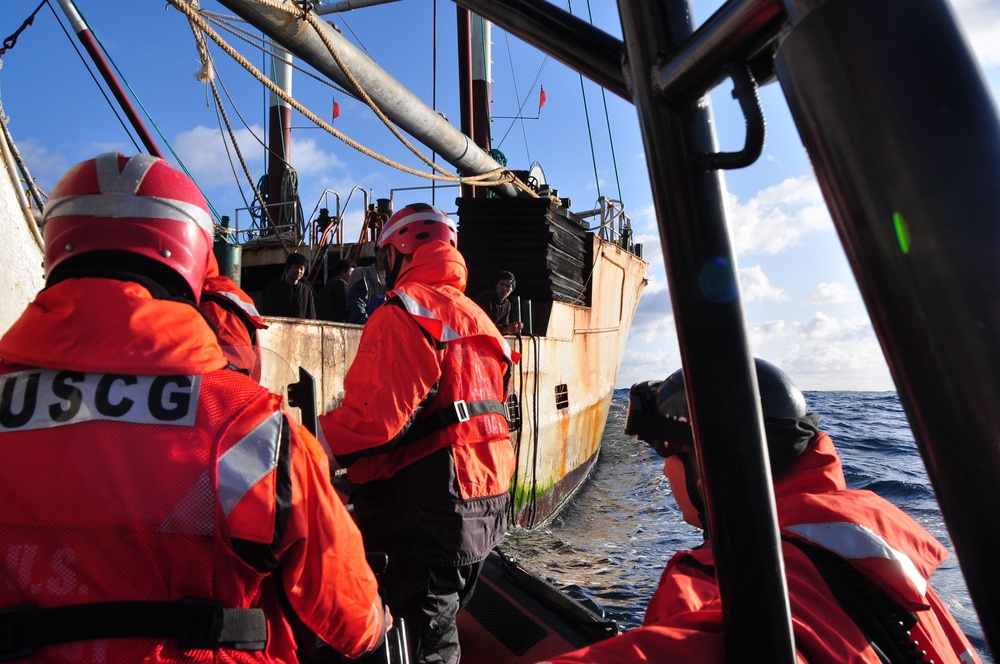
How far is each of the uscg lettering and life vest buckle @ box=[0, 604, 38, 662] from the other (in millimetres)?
305

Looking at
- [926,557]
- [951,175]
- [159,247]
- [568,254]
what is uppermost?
[568,254]

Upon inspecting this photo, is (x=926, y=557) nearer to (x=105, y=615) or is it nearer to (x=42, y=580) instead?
(x=105, y=615)

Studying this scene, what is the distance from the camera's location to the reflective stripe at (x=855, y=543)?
1.17 metres

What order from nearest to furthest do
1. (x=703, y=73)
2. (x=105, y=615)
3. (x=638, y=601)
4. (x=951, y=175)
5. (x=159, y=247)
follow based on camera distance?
1. (x=951, y=175)
2. (x=703, y=73)
3. (x=105, y=615)
4. (x=159, y=247)
5. (x=638, y=601)

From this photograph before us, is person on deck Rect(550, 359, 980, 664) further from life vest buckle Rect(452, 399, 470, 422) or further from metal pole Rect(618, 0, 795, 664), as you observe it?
life vest buckle Rect(452, 399, 470, 422)

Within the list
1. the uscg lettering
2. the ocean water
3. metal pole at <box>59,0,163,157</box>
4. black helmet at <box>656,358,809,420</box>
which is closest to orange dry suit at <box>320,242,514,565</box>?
black helmet at <box>656,358,809,420</box>

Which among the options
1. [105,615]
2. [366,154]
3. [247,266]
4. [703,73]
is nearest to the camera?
[703,73]

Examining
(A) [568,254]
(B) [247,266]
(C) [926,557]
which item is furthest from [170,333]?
(B) [247,266]

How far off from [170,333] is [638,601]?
599 cm

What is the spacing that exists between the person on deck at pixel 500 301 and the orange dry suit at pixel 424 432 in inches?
197

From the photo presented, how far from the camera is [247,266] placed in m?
13.8

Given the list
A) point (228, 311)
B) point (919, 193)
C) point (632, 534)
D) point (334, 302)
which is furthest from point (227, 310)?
point (632, 534)

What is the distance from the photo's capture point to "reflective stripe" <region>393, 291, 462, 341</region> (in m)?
2.49

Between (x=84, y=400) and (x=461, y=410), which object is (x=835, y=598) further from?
(x=461, y=410)
